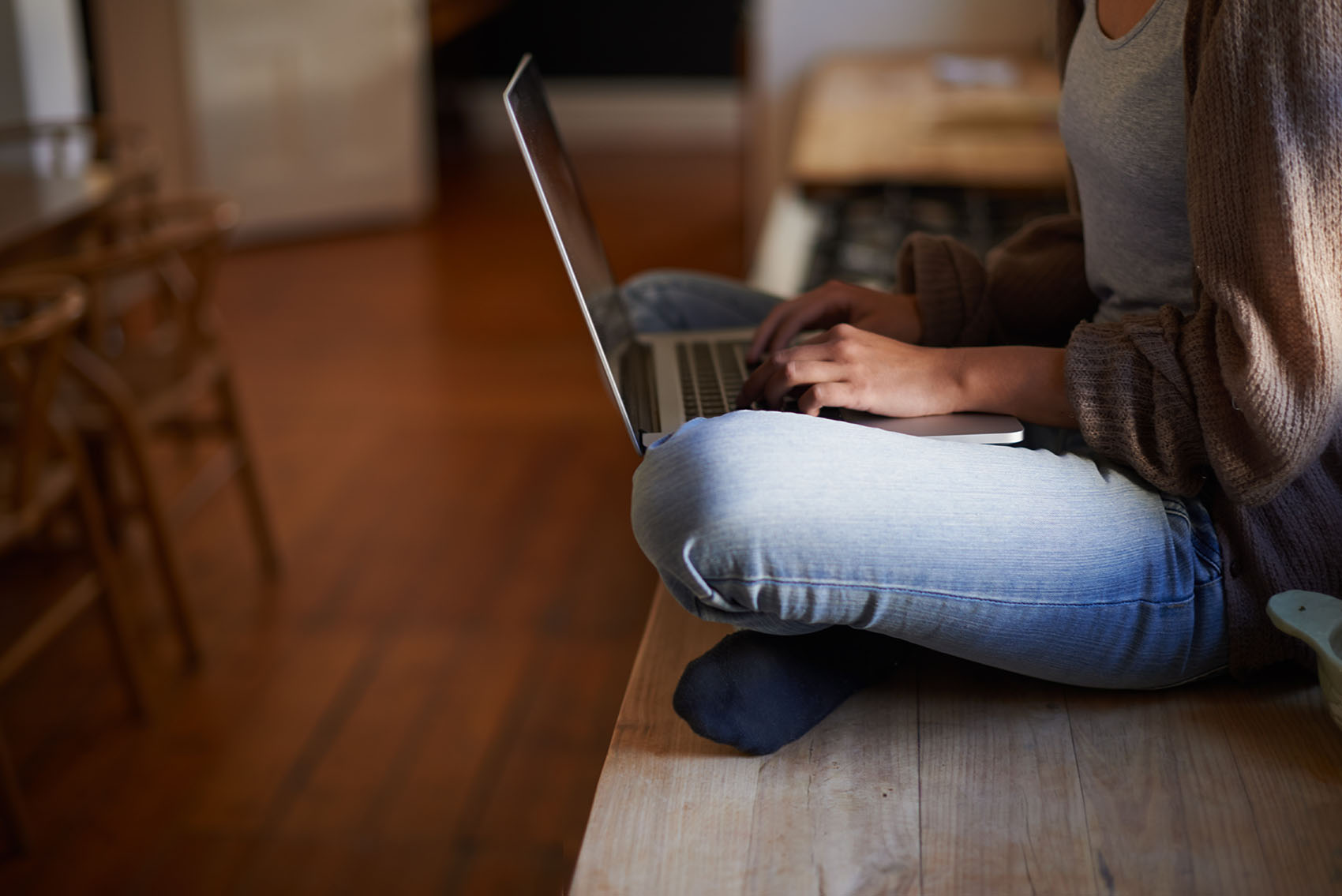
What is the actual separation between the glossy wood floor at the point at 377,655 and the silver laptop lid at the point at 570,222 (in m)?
0.64

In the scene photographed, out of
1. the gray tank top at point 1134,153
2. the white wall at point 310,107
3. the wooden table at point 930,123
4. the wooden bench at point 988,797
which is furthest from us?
the white wall at point 310,107

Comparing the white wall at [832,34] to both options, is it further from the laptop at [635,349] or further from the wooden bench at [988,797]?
the wooden bench at [988,797]

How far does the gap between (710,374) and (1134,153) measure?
42 centimetres

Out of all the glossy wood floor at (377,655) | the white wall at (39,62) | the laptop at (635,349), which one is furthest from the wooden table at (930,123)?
the white wall at (39,62)

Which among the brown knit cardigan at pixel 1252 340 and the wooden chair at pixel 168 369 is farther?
the wooden chair at pixel 168 369

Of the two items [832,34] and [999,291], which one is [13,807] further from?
[832,34]

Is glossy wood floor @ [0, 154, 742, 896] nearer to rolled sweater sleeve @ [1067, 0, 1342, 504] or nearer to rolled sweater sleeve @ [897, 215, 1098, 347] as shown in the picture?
rolled sweater sleeve @ [897, 215, 1098, 347]

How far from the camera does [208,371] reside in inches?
82.1

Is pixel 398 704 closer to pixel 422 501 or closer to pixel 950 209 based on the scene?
pixel 422 501

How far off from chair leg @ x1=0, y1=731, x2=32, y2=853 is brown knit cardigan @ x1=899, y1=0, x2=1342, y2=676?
1.30 meters

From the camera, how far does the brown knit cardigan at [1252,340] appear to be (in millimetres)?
807

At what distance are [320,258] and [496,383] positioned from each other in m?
1.28

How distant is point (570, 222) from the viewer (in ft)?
3.80

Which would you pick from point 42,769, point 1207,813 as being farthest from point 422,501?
point 1207,813
